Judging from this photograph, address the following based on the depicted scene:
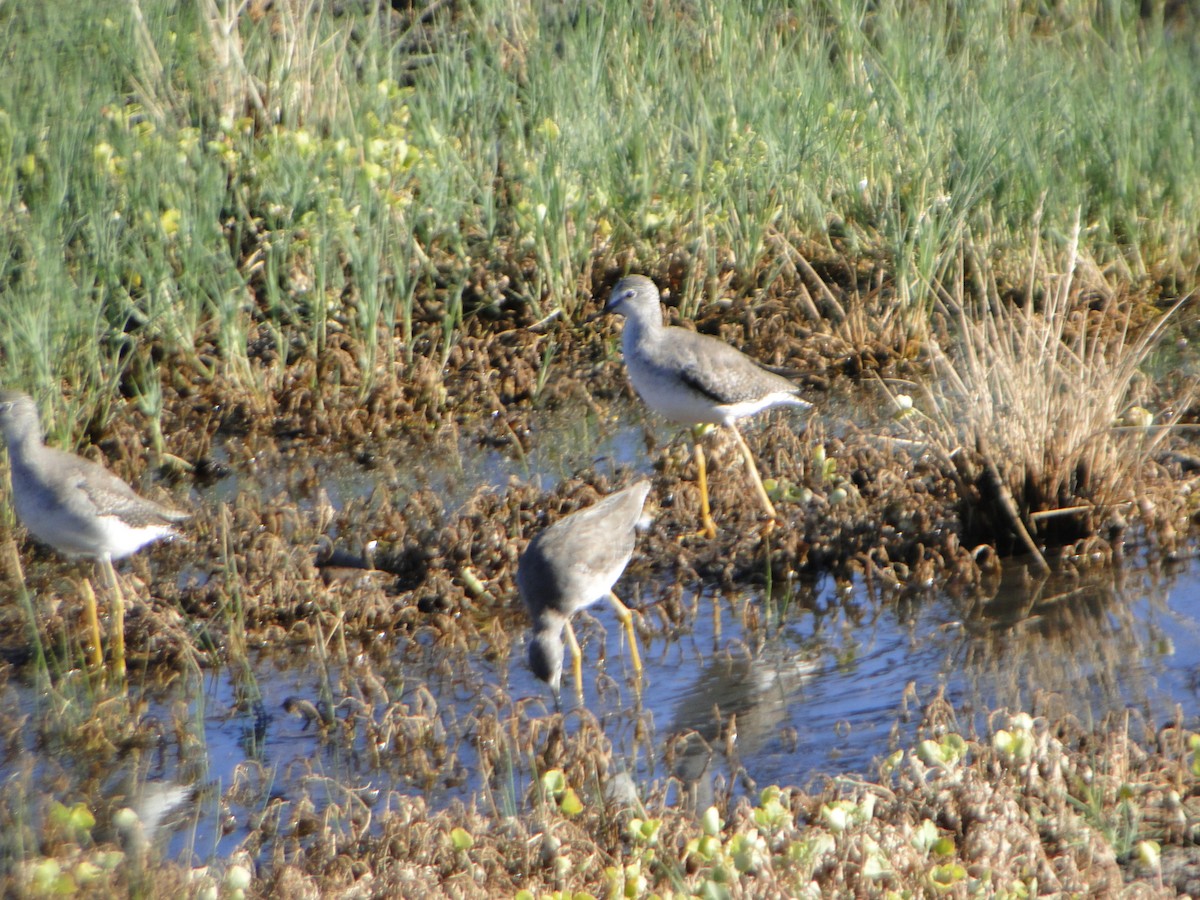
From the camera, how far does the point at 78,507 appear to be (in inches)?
256

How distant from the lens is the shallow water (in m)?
5.23

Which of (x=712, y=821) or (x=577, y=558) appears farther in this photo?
(x=577, y=558)

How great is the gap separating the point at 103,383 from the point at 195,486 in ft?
2.48

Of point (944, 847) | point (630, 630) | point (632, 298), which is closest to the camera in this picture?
point (944, 847)

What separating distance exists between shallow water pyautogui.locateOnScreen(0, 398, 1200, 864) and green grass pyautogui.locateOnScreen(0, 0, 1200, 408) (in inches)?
115

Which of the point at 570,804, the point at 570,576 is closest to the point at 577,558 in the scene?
the point at 570,576

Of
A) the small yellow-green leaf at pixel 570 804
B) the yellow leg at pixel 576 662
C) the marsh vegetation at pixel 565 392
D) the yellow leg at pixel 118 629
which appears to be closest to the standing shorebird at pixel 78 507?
the yellow leg at pixel 118 629

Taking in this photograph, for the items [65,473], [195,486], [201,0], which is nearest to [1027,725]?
[65,473]

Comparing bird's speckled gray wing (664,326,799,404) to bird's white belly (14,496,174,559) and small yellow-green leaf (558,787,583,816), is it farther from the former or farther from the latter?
small yellow-green leaf (558,787,583,816)

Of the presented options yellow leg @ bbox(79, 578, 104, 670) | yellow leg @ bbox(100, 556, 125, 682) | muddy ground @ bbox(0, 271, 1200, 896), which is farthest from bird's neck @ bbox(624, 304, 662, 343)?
yellow leg @ bbox(79, 578, 104, 670)

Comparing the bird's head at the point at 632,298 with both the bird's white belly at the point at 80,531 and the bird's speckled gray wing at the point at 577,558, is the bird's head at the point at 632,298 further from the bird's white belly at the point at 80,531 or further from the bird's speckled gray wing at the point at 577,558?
the bird's white belly at the point at 80,531

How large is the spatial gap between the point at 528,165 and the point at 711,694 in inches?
181

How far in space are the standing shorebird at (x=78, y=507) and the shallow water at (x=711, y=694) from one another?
1.99 ft

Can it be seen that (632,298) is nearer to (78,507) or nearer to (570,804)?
(78,507)
